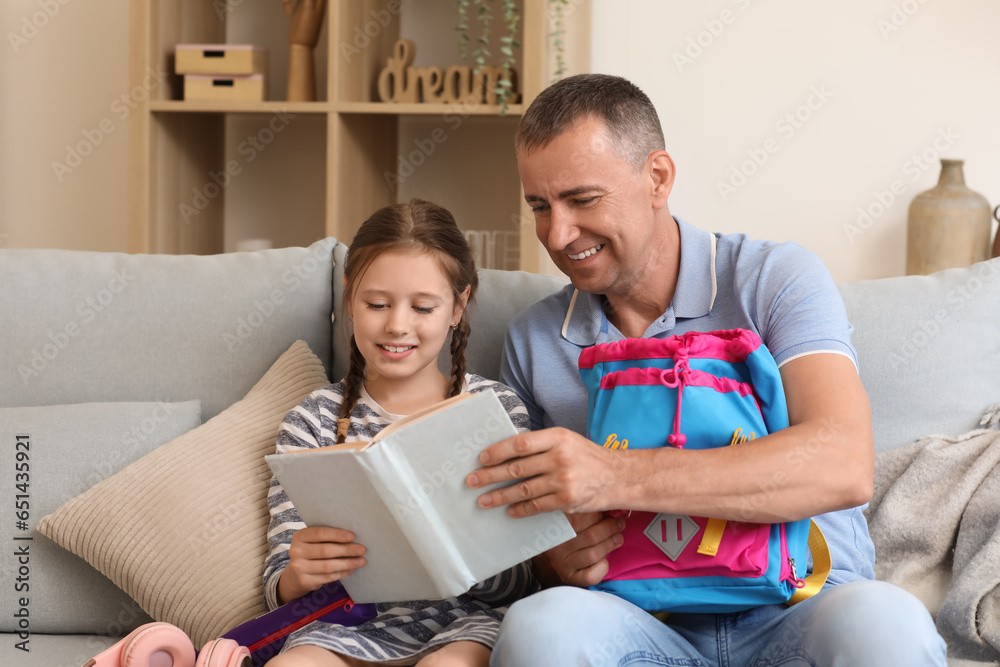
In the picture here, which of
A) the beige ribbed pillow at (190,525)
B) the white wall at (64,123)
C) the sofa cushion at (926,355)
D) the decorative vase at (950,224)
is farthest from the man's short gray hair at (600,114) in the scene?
the white wall at (64,123)

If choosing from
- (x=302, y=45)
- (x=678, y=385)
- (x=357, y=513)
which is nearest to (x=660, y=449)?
(x=678, y=385)

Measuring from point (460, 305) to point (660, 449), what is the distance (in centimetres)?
48

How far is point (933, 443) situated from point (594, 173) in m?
0.71

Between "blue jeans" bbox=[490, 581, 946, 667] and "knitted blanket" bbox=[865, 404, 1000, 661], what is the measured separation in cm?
34

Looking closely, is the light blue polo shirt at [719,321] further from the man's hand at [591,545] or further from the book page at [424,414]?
the book page at [424,414]

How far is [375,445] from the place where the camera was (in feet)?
3.08

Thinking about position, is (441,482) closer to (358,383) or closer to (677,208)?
(358,383)

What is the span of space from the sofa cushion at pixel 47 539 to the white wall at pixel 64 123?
150cm

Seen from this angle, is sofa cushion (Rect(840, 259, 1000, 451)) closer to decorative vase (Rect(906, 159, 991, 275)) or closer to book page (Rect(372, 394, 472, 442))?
decorative vase (Rect(906, 159, 991, 275))

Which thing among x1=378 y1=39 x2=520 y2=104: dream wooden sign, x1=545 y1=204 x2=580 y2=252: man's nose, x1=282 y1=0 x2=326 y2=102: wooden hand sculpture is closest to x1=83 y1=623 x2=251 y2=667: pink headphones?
x1=545 y1=204 x2=580 y2=252: man's nose

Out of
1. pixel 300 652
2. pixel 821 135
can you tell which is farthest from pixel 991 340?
pixel 300 652

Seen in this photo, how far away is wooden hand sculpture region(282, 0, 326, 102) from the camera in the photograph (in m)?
2.48

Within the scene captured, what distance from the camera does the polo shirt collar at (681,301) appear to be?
1322mm

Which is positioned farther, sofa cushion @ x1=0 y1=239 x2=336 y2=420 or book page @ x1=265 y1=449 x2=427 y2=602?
sofa cushion @ x1=0 y1=239 x2=336 y2=420
